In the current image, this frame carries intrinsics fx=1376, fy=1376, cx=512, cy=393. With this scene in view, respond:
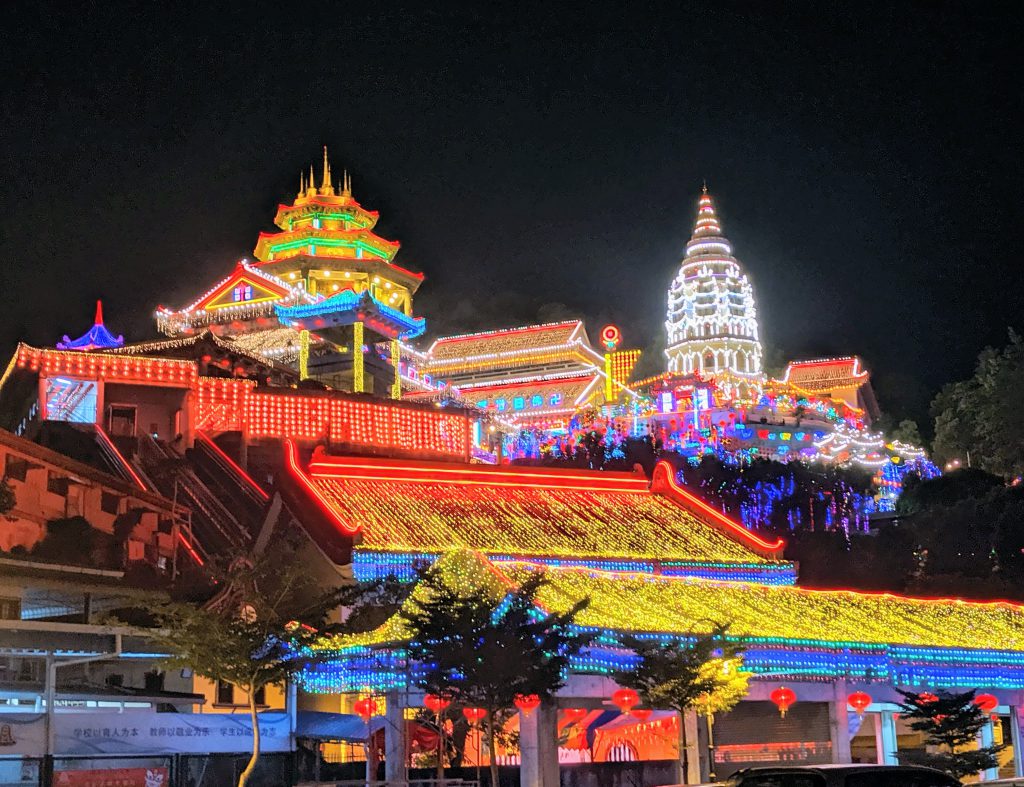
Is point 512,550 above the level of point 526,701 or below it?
above

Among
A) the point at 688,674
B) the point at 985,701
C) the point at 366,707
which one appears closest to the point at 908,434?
the point at 985,701

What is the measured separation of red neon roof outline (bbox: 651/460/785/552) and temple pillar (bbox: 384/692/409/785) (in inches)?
553

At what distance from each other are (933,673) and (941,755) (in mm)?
2252

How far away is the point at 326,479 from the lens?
35875 millimetres

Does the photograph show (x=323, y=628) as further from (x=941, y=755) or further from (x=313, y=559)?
(x=941, y=755)

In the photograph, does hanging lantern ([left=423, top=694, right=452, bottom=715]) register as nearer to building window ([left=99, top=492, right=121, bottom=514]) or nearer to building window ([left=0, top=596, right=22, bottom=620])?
building window ([left=0, top=596, right=22, bottom=620])

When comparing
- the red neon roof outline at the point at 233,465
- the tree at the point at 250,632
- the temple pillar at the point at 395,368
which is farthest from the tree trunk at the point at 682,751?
the temple pillar at the point at 395,368

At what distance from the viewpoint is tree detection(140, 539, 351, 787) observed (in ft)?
70.8

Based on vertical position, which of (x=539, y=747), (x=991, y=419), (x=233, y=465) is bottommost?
(x=539, y=747)

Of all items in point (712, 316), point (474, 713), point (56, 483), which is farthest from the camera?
point (712, 316)

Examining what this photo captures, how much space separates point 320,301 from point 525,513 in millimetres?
51459

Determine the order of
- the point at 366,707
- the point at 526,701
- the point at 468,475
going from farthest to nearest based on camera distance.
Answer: the point at 468,475
the point at 366,707
the point at 526,701

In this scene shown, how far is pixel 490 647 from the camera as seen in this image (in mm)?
24016

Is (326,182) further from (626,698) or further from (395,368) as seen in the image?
(626,698)
